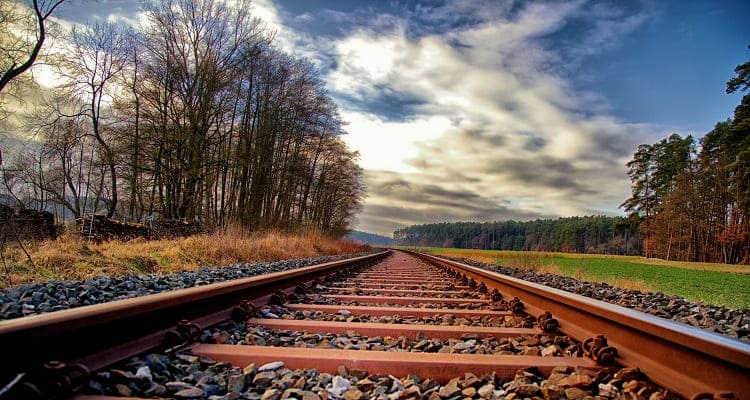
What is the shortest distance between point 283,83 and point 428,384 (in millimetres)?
22751

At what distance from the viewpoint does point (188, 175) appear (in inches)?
727

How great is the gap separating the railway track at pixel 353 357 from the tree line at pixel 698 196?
36308 mm

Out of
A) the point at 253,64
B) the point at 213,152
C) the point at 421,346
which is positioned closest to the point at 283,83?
the point at 253,64

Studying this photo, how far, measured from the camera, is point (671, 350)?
169 centimetres

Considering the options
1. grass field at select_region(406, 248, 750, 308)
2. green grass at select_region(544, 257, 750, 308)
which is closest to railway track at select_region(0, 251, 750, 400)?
grass field at select_region(406, 248, 750, 308)

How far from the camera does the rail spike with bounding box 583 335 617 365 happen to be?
1.93m

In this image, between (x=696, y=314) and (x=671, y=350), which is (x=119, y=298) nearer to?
(x=671, y=350)

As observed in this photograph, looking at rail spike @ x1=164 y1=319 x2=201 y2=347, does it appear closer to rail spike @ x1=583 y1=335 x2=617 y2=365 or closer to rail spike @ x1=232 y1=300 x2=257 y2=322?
rail spike @ x1=232 y1=300 x2=257 y2=322

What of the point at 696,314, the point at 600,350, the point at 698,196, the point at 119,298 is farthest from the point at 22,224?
the point at 698,196

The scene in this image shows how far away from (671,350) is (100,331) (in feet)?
7.82

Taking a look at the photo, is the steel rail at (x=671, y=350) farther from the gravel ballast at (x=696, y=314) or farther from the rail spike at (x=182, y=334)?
the rail spike at (x=182, y=334)

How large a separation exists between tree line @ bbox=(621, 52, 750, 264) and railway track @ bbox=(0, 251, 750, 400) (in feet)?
119

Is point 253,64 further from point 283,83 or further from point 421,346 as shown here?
point 421,346

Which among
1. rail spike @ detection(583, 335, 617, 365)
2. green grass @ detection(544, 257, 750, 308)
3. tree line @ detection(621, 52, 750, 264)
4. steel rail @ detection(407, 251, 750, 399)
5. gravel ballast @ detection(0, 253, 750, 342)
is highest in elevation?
tree line @ detection(621, 52, 750, 264)
